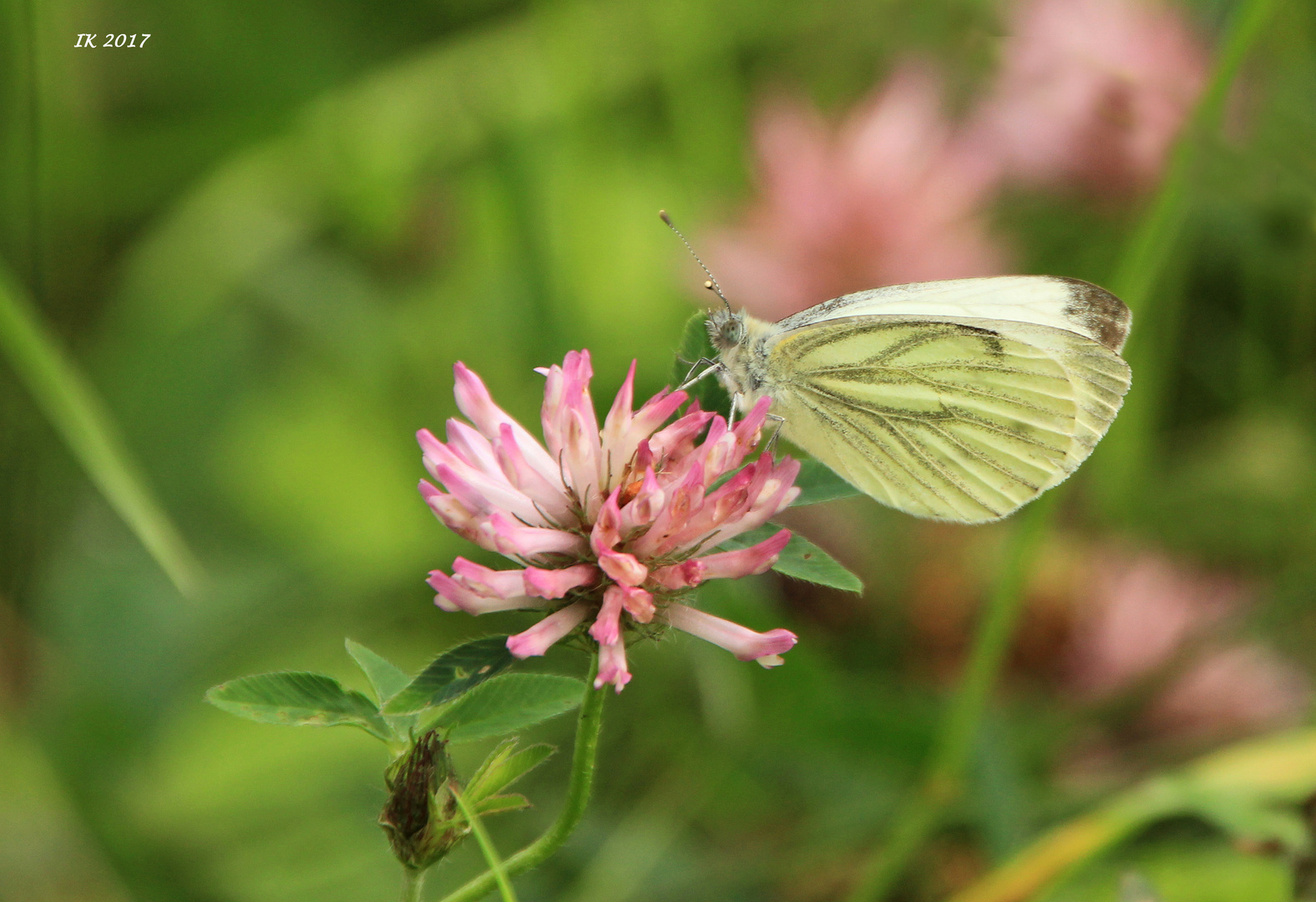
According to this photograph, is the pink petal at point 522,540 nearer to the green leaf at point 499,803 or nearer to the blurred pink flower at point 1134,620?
the green leaf at point 499,803

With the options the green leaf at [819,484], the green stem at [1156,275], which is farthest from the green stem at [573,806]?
the green stem at [1156,275]

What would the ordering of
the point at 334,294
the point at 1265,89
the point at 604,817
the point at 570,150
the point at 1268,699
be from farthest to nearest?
the point at 570,150 < the point at 334,294 < the point at 1265,89 < the point at 1268,699 < the point at 604,817

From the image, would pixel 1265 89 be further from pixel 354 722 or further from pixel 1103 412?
pixel 354 722

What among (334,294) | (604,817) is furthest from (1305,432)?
(334,294)

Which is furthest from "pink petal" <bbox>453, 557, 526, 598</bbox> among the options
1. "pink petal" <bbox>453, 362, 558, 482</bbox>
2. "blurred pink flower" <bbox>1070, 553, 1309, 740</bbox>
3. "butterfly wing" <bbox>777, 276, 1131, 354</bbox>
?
"blurred pink flower" <bbox>1070, 553, 1309, 740</bbox>

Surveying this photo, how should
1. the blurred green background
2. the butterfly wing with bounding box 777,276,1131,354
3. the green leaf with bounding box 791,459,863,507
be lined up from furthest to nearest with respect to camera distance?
the blurred green background
the butterfly wing with bounding box 777,276,1131,354
the green leaf with bounding box 791,459,863,507

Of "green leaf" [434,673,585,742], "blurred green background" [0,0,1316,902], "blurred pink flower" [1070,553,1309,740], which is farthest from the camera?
"blurred pink flower" [1070,553,1309,740]

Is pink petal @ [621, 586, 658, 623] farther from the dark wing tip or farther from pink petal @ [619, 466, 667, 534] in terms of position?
the dark wing tip
